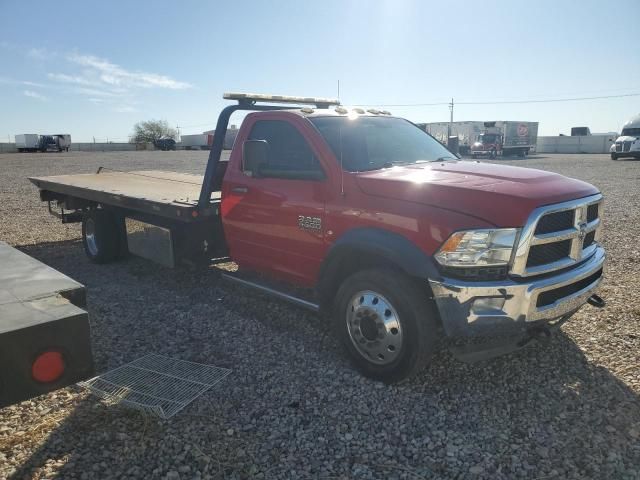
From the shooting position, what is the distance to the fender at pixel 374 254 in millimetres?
3330

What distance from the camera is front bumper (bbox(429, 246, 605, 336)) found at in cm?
317

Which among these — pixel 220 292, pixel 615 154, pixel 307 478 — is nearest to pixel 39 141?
pixel 615 154

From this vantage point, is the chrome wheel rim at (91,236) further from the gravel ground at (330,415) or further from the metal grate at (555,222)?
the metal grate at (555,222)

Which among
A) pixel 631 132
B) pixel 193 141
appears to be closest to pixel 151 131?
pixel 193 141

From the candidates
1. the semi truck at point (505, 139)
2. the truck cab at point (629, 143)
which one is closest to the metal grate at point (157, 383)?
the truck cab at point (629, 143)

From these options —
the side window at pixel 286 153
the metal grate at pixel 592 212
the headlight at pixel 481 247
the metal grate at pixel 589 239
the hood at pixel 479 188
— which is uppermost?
the side window at pixel 286 153

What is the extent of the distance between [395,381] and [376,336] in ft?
1.15

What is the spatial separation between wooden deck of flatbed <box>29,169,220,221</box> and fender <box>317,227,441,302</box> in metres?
1.95

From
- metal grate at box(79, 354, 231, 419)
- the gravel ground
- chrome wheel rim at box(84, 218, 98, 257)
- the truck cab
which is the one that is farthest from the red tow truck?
the truck cab

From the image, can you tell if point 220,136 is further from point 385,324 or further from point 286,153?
point 385,324

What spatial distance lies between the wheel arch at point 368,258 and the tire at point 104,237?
161 inches

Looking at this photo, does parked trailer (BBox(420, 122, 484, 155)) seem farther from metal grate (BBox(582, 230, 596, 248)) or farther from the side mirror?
the side mirror

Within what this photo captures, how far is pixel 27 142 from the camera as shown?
57438 millimetres

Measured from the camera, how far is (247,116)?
200 inches
